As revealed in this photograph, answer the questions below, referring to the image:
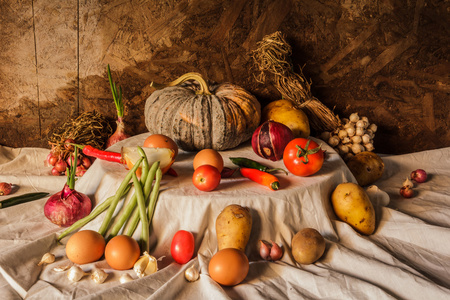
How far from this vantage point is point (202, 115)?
2.52 m

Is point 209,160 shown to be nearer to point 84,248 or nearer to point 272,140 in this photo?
point 272,140

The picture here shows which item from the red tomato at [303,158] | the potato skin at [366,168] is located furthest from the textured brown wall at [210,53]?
the red tomato at [303,158]

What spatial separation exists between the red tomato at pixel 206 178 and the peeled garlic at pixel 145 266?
44cm

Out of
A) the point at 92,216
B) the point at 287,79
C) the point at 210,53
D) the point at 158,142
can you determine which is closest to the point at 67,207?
the point at 92,216

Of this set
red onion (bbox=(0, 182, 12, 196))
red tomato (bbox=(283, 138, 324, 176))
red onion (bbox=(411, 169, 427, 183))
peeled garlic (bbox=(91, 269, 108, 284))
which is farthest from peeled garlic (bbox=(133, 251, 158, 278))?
red onion (bbox=(411, 169, 427, 183))

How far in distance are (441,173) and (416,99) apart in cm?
74

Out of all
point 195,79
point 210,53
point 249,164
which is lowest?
point 249,164

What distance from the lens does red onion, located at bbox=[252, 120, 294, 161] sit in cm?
236

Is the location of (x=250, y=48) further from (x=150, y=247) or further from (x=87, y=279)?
(x=87, y=279)

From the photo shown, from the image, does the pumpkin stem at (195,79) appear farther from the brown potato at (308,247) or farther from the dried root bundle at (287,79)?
the brown potato at (308,247)

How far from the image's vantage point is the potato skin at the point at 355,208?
217 cm

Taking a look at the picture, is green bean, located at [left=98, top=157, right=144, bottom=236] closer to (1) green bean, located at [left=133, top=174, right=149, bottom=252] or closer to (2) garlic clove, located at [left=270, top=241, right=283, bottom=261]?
(1) green bean, located at [left=133, top=174, right=149, bottom=252]

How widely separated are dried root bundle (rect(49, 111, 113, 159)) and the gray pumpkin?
0.77 m

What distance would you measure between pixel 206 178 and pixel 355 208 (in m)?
0.89
